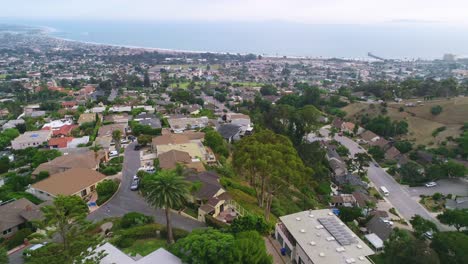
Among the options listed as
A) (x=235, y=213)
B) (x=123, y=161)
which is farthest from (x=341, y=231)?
(x=123, y=161)

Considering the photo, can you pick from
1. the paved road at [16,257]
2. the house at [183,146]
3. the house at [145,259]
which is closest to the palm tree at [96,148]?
the house at [183,146]

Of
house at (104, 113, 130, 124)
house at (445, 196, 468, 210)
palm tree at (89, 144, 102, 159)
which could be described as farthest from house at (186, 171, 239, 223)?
house at (104, 113, 130, 124)

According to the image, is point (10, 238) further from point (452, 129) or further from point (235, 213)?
point (452, 129)

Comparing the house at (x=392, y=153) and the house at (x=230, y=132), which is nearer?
the house at (x=230, y=132)

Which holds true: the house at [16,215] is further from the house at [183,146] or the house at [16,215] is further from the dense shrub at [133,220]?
the house at [183,146]

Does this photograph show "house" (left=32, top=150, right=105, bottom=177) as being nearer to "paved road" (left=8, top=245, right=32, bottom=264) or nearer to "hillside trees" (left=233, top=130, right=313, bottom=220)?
"paved road" (left=8, top=245, right=32, bottom=264)

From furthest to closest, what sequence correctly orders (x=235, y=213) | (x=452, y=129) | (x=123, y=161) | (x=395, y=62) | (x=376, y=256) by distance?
(x=395, y=62), (x=452, y=129), (x=123, y=161), (x=235, y=213), (x=376, y=256)
